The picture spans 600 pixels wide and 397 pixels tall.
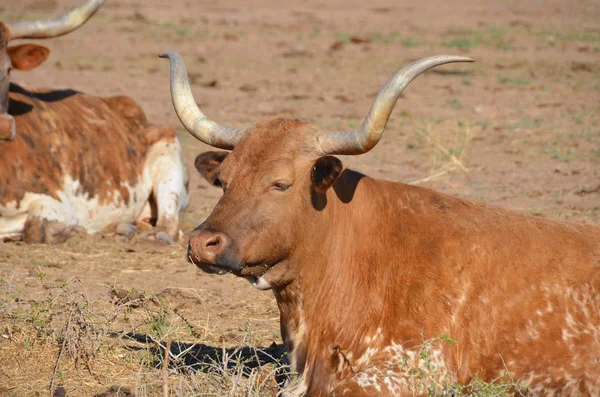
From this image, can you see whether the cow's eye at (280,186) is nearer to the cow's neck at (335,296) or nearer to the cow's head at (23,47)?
the cow's neck at (335,296)

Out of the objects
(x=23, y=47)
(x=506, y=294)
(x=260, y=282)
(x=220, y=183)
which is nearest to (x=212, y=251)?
(x=260, y=282)

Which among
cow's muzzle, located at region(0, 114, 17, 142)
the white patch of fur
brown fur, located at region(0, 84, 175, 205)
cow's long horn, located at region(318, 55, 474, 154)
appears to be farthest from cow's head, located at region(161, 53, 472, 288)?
brown fur, located at region(0, 84, 175, 205)

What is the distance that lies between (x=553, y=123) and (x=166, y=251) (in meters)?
6.64

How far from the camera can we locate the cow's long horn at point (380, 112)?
5.14m

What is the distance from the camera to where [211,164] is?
5.85 metres

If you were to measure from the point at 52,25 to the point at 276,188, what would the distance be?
256 inches

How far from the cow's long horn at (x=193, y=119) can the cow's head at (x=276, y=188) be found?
0.21 meters

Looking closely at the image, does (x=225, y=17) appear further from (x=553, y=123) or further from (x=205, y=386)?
(x=205, y=386)

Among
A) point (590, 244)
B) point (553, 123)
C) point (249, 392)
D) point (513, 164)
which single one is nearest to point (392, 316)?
point (249, 392)

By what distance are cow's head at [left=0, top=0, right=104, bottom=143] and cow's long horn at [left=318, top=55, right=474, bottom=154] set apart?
15.6 feet

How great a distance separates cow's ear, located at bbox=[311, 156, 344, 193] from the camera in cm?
526

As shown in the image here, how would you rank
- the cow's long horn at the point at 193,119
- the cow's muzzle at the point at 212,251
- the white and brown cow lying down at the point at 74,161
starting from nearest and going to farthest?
the cow's muzzle at the point at 212,251 < the cow's long horn at the point at 193,119 < the white and brown cow lying down at the point at 74,161

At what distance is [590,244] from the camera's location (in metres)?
5.78

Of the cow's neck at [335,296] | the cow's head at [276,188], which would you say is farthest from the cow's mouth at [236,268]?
the cow's neck at [335,296]
